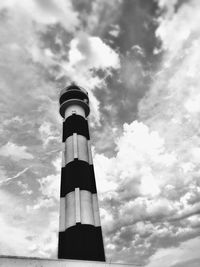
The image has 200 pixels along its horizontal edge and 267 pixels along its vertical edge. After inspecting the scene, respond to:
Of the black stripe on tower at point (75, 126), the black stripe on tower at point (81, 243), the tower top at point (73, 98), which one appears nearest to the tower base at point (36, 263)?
the black stripe on tower at point (81, 243)

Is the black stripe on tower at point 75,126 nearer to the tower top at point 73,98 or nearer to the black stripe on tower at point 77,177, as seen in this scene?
the tower top at point 73,98

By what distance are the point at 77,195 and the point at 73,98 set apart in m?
10.9

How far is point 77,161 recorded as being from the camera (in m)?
18.0

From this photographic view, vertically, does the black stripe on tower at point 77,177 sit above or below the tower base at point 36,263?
above

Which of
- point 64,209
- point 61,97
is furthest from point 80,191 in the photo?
point 61,97

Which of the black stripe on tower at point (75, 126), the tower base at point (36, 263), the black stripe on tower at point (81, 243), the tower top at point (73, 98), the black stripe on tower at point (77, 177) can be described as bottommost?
the tower base at point (36, 263)

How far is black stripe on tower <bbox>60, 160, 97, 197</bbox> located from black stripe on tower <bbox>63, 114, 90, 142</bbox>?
3317 mm

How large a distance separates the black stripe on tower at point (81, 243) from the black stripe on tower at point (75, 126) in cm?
845

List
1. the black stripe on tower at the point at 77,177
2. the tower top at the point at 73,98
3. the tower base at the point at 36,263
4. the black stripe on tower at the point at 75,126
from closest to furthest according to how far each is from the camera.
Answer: the tower base at the point at 36,263 < the black stripe on tower at the point at 77,177 < the black stripe on tower at the point at 75,126 < the tower top at the point at 73,98

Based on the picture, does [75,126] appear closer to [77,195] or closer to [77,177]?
[77,177]

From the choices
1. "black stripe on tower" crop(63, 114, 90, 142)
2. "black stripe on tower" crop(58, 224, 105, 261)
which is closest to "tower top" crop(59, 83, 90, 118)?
"black stripe on tower" crop(63, 114, 90, 142)

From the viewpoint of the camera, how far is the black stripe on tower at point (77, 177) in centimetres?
1686

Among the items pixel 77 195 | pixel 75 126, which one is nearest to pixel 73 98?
pixel 75 126

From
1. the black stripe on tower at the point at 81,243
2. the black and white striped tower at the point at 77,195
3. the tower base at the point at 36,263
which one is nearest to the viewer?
the tower base at the point at 36,263
